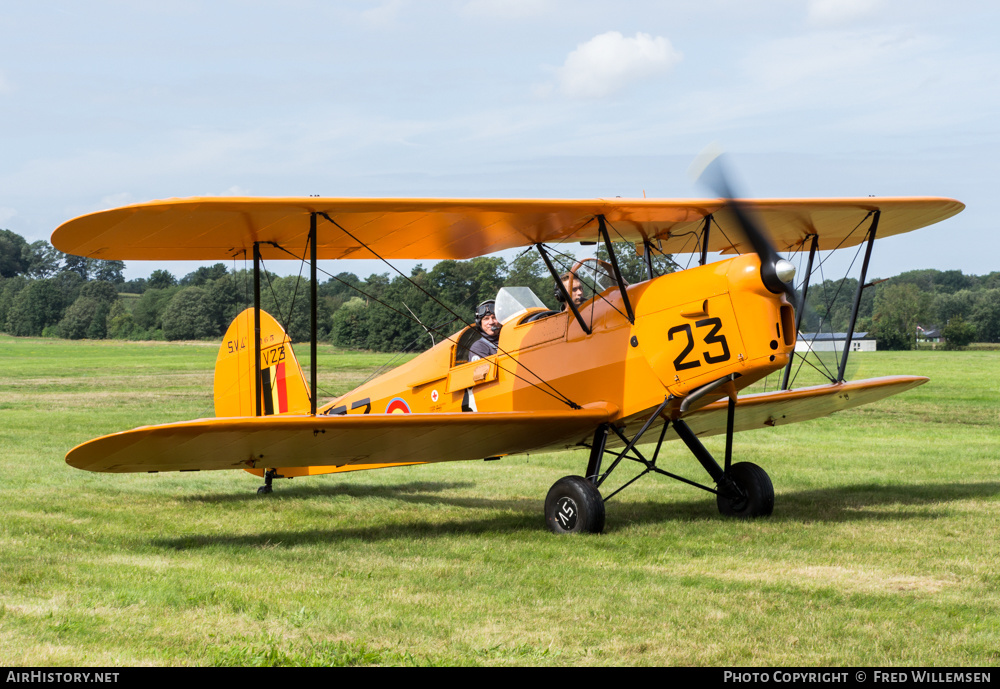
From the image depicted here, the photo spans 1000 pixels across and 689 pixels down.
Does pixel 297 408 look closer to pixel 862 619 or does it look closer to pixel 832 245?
pixel 832 245

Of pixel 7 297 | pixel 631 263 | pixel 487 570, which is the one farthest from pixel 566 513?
pixel 7 297

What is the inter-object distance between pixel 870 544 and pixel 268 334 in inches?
263

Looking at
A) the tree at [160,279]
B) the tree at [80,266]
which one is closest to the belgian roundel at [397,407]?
the tree at [160,279]

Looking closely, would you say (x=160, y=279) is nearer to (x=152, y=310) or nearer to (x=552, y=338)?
(x=152, y=310)

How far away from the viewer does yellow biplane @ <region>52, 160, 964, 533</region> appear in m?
6.72

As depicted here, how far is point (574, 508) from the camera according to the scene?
7.18m

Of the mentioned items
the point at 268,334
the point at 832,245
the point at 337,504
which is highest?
the point at 832,245

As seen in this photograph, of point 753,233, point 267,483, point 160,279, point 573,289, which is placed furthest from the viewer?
point 160,279

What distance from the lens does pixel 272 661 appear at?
3.93m

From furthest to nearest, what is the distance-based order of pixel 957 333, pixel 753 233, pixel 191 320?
pixel 191 320
pixel 957 333
pixel 753 233

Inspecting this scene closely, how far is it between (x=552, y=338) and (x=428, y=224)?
4.66 feet

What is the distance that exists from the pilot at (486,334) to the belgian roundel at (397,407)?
938 millimetres
